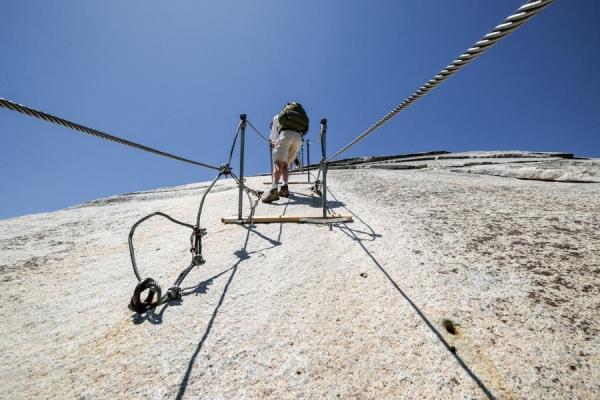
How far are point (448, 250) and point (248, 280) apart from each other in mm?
2087

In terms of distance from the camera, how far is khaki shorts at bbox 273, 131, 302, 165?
5.66 m

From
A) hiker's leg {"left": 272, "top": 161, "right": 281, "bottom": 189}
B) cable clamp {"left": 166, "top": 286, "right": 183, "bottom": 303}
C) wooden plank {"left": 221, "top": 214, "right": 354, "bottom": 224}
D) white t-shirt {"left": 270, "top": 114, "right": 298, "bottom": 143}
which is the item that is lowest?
cable clamp {"left": 166, "top": 286, "right": 183, "bottom": 303}

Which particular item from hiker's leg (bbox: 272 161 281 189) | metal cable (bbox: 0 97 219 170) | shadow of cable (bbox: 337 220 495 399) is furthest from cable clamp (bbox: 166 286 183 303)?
hiker's leg (bbox: 272 161 281 189)

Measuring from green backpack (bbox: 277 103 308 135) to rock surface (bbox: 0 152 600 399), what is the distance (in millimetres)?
2723

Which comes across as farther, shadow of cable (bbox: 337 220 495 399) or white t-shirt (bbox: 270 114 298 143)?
white t-shirt (bbox: 270 114 298 143)

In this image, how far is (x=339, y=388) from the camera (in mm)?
1418

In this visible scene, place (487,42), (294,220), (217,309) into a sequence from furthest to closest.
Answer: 1. (294,220)
2. (217,309)
3. (487,42)

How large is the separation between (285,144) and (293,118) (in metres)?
0.57

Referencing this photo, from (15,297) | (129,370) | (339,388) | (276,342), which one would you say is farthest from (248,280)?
(15,297)

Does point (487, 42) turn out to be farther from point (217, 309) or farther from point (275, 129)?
point (275, 129)

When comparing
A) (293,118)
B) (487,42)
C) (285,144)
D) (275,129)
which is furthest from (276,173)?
(487,42)

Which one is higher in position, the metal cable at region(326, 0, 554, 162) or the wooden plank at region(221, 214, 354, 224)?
the metal cable at region(326, 0, 554, 162)

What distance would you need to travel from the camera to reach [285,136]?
5645 millimetres

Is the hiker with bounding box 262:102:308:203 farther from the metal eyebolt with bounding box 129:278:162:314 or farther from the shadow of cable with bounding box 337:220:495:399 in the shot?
the metal eyebolt with bounding box 129:278:162:314
